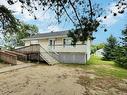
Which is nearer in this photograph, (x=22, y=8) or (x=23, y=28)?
(x=22, y=8)

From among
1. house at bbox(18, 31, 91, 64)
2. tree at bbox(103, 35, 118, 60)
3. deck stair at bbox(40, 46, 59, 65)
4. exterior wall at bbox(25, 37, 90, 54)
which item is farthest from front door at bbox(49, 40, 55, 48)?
tree at bbox(103, 35, 118, 60)

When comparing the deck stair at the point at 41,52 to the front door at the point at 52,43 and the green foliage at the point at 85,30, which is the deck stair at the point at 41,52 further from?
the green foliage at the point at 85,30

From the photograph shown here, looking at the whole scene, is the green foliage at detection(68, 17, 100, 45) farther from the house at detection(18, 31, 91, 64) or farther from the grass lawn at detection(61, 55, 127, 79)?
the house at detection(18, 31, 91, 64)

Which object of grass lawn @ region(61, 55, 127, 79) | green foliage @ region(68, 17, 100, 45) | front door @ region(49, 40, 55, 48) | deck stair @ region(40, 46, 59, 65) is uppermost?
front door @ region(49, 40, 55, 48)

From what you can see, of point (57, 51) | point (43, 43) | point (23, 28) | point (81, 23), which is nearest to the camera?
point (81, 23)

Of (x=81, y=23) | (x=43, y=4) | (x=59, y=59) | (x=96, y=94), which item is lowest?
(x=96, y=94)

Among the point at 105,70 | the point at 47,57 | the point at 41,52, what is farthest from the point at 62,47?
the point at 105,70

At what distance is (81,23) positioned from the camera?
8.45 metres

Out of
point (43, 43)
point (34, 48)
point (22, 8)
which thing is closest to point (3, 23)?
point (22, 8)

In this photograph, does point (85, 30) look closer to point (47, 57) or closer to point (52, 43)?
point (47, 57)

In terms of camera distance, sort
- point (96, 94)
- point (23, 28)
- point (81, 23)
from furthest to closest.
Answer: point (96, 94), point (23, 28), point (81, 23)

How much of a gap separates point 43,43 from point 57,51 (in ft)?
14.5

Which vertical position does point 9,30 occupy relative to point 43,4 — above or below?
below

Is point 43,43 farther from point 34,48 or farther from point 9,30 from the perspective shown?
point 9,30
